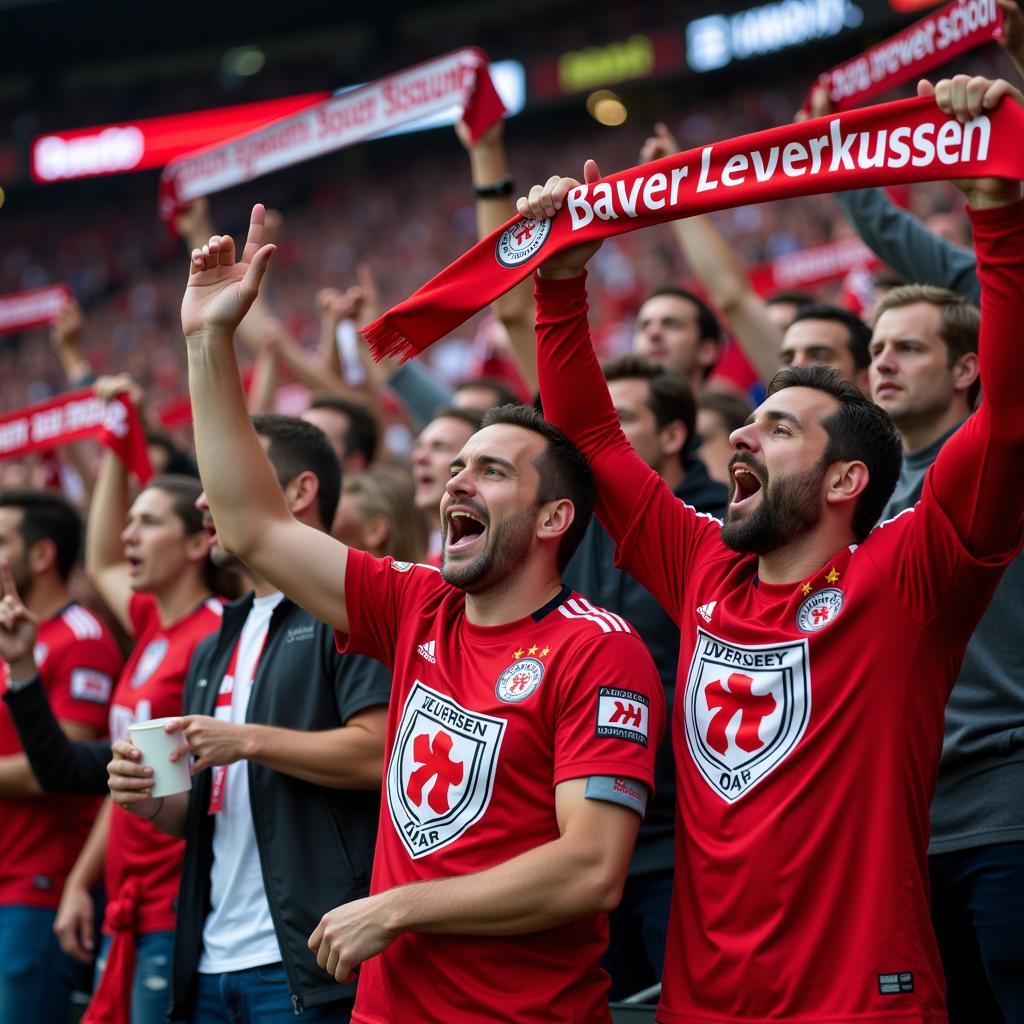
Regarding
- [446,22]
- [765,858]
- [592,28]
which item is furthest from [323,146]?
[446,22]

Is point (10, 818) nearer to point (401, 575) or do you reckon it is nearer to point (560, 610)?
point (401, 575)

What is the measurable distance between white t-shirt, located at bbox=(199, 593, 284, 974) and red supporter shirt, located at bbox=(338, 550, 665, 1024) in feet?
1.78

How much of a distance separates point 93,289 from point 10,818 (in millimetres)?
20815

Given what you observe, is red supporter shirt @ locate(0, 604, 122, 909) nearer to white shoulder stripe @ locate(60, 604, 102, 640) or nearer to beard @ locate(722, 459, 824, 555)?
white shoulder stripe @ locate(60, 604, 102, 640)

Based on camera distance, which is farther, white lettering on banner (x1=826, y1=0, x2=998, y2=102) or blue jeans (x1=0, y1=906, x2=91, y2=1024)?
blue jeans (x1=0, y1=906, x2=91, y2=1024)

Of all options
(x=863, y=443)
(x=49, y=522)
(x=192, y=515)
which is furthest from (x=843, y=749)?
(x=49, y=522)

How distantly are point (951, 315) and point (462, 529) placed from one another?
4.77 ft

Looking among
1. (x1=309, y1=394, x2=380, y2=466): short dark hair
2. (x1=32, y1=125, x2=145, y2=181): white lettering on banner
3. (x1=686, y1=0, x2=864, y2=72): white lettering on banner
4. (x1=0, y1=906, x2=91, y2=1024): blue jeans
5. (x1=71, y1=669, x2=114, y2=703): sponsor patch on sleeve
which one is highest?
(x1=32, y1=125, x2=145, y2=181): white lettering on banner

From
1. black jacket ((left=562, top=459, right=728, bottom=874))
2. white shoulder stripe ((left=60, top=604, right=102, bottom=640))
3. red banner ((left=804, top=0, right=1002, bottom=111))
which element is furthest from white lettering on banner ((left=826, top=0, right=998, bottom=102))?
white shoulder stripe ((left=60, top=604, right=102, bottom=640))

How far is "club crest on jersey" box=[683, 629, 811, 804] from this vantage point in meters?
2.54

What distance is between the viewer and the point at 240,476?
295cm

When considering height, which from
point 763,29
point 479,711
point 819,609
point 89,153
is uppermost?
point 89,153

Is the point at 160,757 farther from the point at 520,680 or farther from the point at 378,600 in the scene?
the point at 520,680

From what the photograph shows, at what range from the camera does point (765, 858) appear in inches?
97.4
